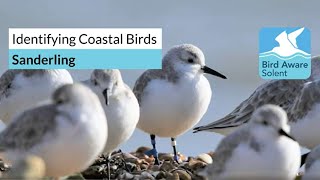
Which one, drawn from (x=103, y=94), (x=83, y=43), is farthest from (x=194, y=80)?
(x=103, y=94)

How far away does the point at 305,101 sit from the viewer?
38.2 ft

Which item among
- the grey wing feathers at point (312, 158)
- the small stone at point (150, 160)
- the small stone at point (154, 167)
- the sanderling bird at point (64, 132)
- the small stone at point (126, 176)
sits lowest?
the small stone at point (126, 176)

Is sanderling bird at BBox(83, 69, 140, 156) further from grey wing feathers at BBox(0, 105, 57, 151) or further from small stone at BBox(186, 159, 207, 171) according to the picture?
grey wing feathers at BBox(0, 105, 57, 151)

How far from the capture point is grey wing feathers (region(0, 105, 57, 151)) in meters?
8.07

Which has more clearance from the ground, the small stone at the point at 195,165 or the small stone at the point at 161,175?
the small stone at the point at 195,165

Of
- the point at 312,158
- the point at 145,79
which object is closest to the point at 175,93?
the point at 145,79

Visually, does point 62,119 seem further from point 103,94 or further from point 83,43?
point 83,43

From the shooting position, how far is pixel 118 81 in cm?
1030

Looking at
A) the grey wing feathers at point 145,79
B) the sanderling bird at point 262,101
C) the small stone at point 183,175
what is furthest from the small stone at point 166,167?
the sanderling bird at point 262,101

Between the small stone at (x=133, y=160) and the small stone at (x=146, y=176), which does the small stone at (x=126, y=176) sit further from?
the small stone at (x=133, y=160)

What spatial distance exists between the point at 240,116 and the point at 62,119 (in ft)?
16.6

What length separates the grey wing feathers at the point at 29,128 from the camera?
807 centimetres

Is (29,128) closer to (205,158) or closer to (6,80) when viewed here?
(205,158)

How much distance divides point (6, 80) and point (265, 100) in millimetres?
3224
